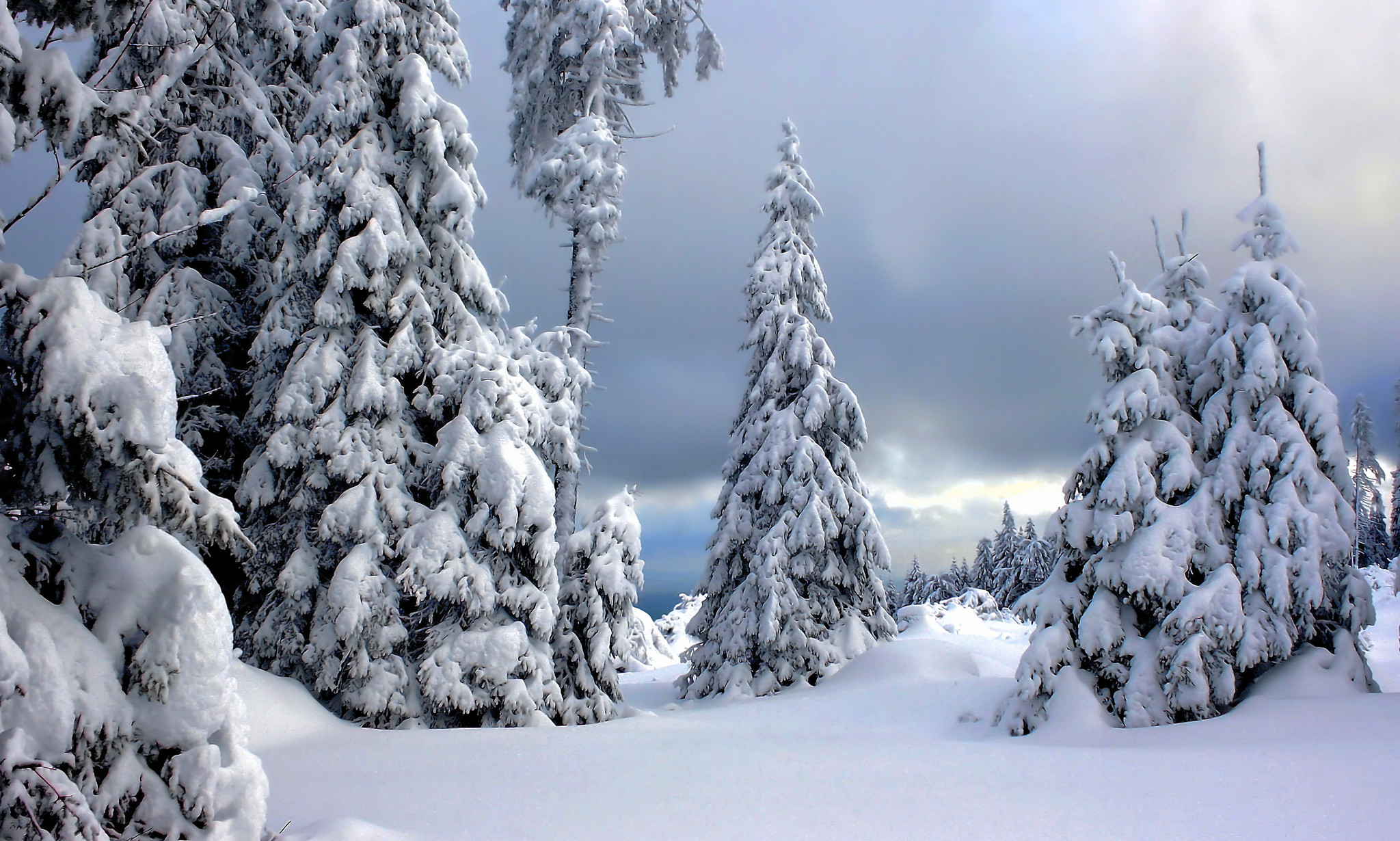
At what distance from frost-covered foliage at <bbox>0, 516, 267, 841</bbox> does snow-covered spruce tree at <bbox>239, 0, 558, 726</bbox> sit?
258 inches

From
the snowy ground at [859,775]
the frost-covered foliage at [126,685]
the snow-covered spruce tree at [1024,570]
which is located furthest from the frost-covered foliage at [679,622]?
the frost-covered foliage at [126,685]

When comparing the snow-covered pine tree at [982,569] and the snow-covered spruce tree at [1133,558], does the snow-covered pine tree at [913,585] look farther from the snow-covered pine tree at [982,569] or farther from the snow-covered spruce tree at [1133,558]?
the snow-covered spruce tree at [1133,558]

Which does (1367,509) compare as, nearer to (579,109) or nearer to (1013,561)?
(1013,561)

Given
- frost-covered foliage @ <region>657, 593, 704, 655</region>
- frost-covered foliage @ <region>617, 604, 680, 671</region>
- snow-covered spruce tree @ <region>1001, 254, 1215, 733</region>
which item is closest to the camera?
snow-covered spruce tree @ <region>1001, 254, 1215, 733</region>

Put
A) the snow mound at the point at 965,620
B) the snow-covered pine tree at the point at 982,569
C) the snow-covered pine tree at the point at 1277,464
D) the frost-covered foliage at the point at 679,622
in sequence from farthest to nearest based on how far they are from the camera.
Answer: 1. the snow-covered pine tree at the point at 982,569
2. the frost-covered foliage at the point at 679,622
3. the snow mound at the point at 965,620
4. the snow-covered pine tree at the point at 1277,464

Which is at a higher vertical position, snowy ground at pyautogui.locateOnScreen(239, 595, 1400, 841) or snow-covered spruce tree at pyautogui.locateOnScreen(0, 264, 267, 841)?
snow-covered spruce tree at pyautogui.locateOnScreen(0, 264, 267, 841)

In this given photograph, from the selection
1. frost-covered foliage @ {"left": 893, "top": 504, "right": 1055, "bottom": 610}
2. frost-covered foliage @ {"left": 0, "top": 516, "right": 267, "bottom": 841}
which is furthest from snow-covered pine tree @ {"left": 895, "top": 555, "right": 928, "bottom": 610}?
frost-covered foliage @ {"left": 0, "top": 516, "right": 267, "bottom": 841}

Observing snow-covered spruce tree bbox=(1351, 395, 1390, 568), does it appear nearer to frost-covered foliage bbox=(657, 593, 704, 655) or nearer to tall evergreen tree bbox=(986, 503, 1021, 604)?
tall evergreen tree bbox=(986, 503, 1021, 604)

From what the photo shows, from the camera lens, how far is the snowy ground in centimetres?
503

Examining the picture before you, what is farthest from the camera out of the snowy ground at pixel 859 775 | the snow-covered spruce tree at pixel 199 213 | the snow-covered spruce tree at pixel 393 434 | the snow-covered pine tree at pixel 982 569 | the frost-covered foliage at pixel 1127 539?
the snow-covered pine tree at pixel 982 569

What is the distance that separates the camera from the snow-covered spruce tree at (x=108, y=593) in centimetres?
317

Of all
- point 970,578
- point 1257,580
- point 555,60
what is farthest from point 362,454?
point 970,578

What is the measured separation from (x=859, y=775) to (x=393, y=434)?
7.80 meters

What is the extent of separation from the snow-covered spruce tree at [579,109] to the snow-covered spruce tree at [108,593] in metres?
8.76
